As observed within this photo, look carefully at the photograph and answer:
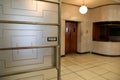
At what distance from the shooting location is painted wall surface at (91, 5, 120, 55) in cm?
479

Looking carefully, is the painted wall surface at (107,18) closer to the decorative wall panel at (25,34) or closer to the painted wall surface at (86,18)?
the painted wall surface at (86,18)

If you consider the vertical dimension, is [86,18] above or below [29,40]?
above

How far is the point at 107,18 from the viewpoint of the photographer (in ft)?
16.1

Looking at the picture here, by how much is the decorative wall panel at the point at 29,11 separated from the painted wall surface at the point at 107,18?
4.09 metres

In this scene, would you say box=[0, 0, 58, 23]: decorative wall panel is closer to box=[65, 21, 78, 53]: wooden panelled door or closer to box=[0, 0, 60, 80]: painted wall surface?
box=[0, 0, 60, 80]: painted wall surface

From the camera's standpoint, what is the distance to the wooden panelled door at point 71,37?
5.27m

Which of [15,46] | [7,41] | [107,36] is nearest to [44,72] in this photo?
[15,46]

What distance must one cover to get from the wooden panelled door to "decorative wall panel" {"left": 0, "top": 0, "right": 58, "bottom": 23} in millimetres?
3582

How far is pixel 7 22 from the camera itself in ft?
4.47

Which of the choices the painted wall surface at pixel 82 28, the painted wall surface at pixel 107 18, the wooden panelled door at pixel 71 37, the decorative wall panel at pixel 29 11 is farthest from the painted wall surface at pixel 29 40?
Result: the painted wall surface at pixel 107 18

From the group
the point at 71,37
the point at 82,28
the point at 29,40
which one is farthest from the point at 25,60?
the point at 82,28

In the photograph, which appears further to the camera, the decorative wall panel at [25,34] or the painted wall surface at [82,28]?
the painted wall surface at [82,28]

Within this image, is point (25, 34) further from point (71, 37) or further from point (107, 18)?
point (107, 18)

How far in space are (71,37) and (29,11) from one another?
13.4 ft
